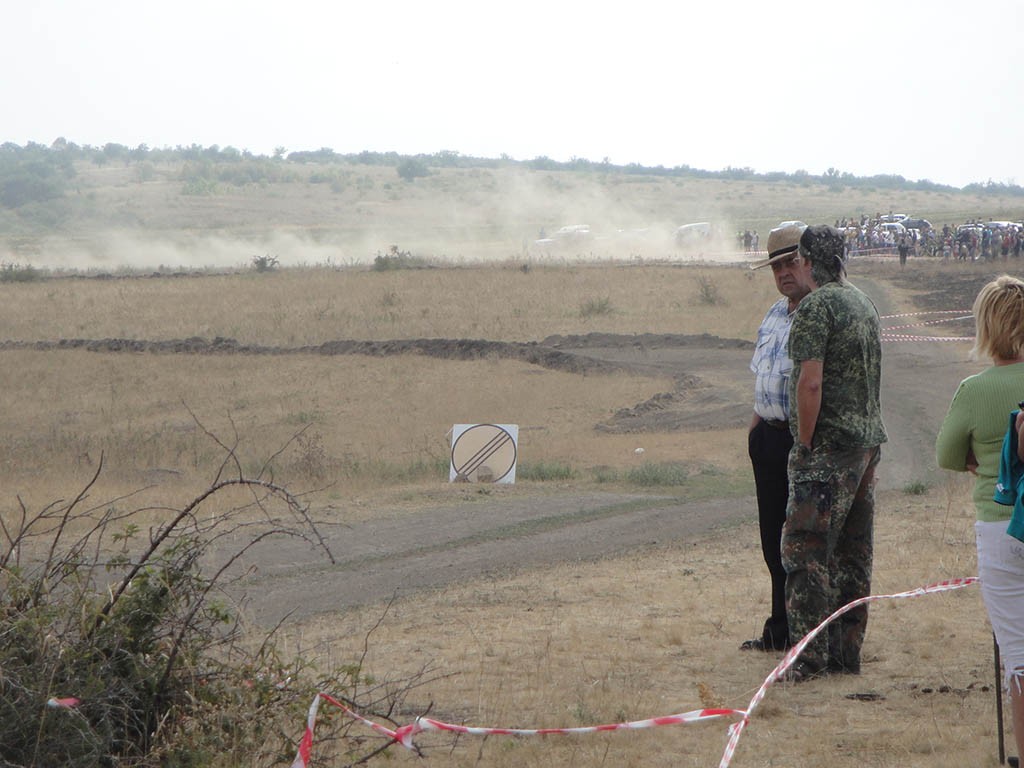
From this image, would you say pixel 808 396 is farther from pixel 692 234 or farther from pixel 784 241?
pixel 692 234

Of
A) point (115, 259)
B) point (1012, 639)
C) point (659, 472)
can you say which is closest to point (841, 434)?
point (1012, 639)

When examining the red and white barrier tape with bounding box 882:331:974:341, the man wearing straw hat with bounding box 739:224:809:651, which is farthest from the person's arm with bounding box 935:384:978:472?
the red and white barrier tape with bounding box 882:331:974:341

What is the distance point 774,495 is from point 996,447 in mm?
1947

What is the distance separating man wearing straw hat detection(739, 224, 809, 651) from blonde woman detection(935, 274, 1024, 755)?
1.47 metres

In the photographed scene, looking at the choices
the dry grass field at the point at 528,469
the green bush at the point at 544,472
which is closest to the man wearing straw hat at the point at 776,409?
the dry grass field at the point at 528,469

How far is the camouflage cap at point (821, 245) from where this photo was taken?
18.2ft

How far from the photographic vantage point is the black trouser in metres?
5.91

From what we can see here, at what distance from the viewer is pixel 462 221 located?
340ft

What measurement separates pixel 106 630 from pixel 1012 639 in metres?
3.06

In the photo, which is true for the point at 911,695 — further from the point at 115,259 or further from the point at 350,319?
the point at 115,259

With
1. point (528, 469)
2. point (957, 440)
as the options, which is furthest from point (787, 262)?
point (528, 469)

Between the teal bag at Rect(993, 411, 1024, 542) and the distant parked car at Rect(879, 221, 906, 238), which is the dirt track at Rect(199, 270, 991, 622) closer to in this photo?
the teal bag at Rect(993, 411, 1024, 542)

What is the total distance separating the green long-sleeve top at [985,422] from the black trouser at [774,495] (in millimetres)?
1590

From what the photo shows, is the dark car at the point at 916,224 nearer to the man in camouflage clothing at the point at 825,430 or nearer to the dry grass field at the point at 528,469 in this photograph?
the dry grass field at the point at 528,469
